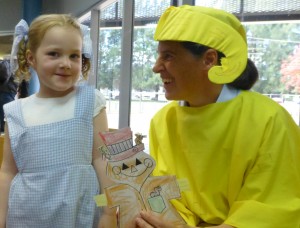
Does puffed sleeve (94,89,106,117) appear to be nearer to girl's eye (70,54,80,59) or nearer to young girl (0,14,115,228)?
young girl (0,14,115,228)

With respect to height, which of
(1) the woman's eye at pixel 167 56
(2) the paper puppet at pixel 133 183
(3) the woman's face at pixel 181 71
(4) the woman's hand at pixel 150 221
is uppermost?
(1) the woman's eye at pixel 167 56

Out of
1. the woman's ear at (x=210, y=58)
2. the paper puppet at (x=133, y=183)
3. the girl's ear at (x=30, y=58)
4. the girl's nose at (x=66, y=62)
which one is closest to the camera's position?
the paper puppet at (x=133, y=183)

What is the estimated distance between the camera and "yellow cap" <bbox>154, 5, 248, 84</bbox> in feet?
3.15

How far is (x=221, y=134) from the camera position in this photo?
3.38 ft

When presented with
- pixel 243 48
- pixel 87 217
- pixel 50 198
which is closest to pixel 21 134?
pixel 50 198

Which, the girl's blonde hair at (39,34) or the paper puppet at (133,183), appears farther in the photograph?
the girl's blonde hair at (39,34)

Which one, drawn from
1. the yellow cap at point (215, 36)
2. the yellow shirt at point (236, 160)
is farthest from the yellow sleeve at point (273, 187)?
the yellow cap at point (215, 36)

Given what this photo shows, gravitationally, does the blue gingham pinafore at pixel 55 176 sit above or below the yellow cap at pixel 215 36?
below

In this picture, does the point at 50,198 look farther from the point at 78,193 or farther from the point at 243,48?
the point at 243,48

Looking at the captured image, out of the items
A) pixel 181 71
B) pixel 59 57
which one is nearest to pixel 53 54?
pixel 59 57

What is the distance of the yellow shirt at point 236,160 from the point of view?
957 mm

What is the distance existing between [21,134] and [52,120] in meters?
0.10

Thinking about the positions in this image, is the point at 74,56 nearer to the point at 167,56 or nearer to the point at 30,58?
the point at 30,58

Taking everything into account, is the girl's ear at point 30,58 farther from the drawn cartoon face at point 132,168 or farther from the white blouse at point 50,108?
the drawn cartoon face at point 132,168
